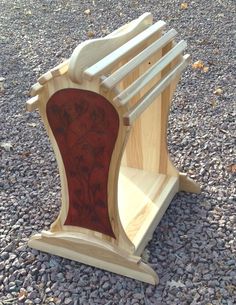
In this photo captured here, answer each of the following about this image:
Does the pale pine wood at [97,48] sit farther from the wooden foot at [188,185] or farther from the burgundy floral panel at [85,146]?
the wooden foot at [188,185]

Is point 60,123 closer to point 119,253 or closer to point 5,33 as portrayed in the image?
point 119,253

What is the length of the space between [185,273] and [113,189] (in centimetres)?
59

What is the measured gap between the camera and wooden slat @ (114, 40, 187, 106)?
6.89ft

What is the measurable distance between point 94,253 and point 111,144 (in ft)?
2.16

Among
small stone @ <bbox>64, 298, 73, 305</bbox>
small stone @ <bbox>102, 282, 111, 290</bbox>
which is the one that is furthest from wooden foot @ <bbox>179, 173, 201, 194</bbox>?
small stone @ <bbox>64, 298, 73, 305</bbox>

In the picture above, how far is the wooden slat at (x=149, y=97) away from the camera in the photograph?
2.13 m

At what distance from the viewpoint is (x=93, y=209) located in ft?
8.27

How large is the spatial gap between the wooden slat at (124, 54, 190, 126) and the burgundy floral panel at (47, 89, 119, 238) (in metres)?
0.06

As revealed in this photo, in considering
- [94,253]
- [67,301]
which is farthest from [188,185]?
[67,301]

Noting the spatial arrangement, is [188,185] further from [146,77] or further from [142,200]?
[146,77]

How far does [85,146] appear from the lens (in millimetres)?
2312

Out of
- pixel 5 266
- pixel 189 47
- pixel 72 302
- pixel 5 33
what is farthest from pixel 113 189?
pixel 5 33

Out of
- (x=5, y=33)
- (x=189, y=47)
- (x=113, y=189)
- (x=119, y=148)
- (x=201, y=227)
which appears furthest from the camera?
(x=5, y=33)

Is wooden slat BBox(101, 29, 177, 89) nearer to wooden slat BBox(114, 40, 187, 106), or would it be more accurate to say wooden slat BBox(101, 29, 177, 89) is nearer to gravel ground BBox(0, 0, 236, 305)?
wooden slat BBox(114, 40, 187, 106)
